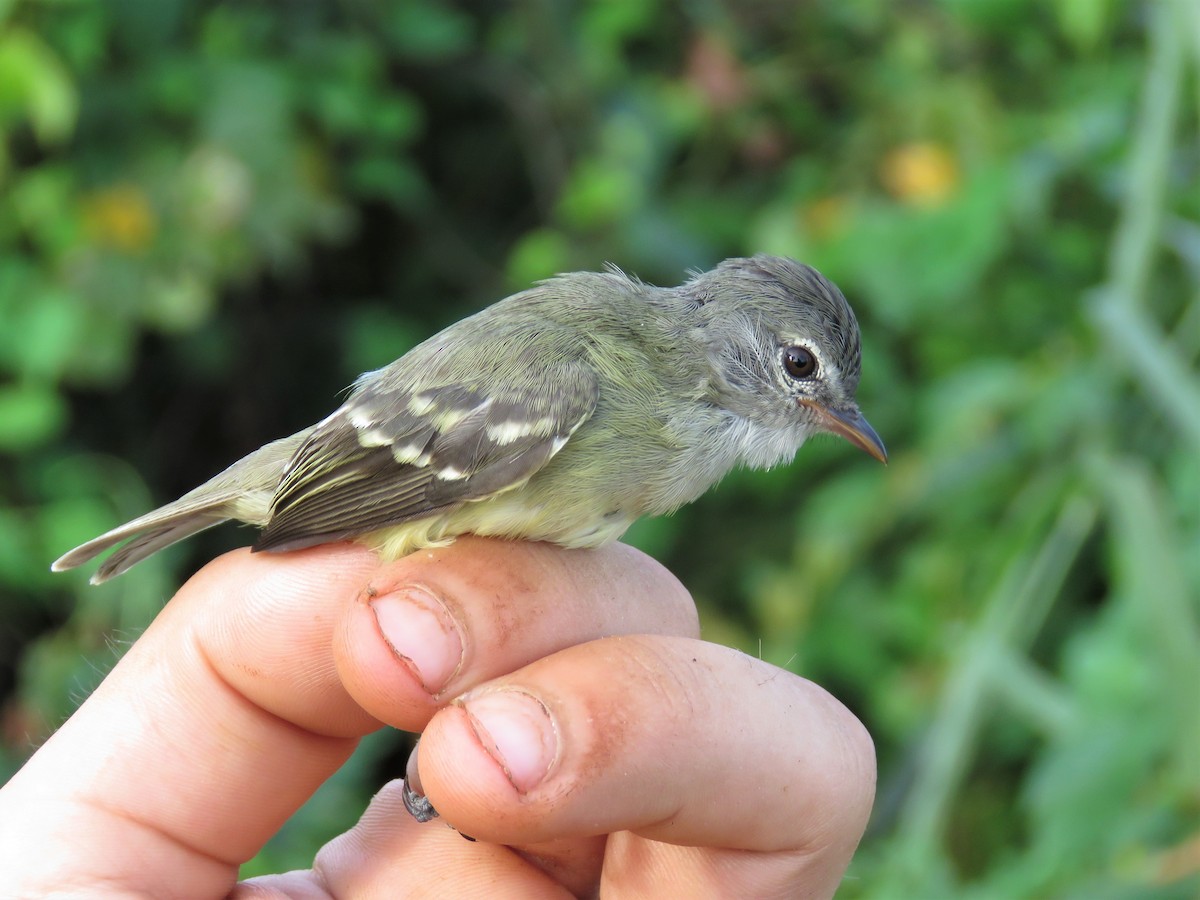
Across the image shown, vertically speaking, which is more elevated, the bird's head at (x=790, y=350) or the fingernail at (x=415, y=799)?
the bird's head at (x=790, y=350)

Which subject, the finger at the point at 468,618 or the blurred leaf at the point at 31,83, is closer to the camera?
the finger at the point at 468,618

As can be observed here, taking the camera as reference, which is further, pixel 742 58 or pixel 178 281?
pixel 742 58

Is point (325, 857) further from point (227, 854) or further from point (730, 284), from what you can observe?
point (730, 284)

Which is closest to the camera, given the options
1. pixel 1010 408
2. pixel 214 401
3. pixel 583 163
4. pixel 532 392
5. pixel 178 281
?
pixel 532 392

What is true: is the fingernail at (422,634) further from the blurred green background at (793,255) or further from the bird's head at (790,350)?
the blurred green background at (793,255)

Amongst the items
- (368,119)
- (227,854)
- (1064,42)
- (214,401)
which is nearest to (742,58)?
(1064,42)

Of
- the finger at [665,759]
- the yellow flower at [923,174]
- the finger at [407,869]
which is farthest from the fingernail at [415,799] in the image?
the yellow flower at [923,174]

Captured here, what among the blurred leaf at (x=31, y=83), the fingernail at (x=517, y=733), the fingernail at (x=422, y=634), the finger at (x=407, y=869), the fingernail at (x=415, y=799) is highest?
the blurred leaf at (x=31, y=83)
